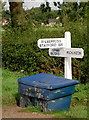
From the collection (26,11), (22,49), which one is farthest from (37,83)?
(26,11)

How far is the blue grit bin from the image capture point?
18.2 ft

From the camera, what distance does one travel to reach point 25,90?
19.2 feet

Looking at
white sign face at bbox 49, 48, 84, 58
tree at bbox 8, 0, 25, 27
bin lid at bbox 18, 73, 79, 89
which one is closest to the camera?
bin lid at bbox 18, 73, 79, 89

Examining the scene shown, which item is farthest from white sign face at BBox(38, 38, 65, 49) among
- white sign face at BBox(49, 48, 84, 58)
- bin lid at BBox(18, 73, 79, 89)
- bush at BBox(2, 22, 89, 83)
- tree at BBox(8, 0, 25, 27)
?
tree at BBox(8, 0, 25, 27)

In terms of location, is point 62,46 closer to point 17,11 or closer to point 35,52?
point 35,52

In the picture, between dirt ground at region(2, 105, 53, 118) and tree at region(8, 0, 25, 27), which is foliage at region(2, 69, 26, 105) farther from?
tree at region(8, 0, 25, 27)

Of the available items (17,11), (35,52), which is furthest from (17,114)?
(17,11)

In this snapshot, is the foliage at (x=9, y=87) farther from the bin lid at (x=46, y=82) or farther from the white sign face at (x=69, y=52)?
the white sign face at (x=69, y=52)

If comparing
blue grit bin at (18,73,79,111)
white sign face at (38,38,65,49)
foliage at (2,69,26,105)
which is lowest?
foliage at (2,69,26,105)

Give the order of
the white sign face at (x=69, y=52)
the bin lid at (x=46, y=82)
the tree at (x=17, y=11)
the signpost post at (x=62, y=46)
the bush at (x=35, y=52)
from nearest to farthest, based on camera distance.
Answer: the bin lid at (x=46, y=82), the white sign face at (x=69, y=52), the signpost post at (x=62, y=46), the bush at (x=35, y=52), the tree at (x=17, y=11)

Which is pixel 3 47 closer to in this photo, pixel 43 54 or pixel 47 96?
pixel 43 54

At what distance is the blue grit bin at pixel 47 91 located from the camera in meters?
5.54

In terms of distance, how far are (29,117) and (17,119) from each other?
209mm

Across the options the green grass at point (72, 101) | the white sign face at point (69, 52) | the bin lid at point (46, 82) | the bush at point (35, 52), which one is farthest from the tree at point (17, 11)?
the bin lid at point (46, 82)
